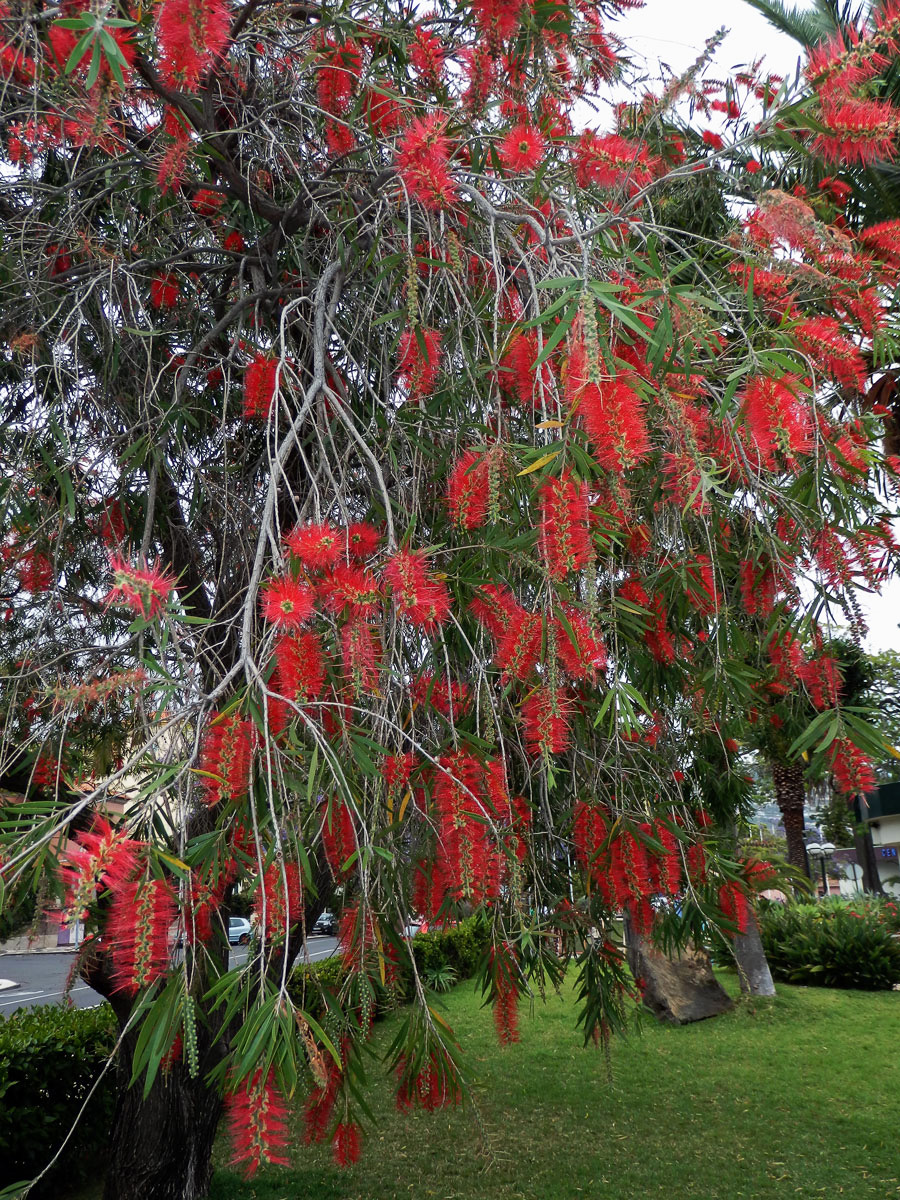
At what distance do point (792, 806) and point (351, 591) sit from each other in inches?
500

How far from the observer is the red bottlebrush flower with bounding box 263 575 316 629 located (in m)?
1.63

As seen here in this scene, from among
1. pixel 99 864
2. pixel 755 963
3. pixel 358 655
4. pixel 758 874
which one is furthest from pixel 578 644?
pixel 755 963

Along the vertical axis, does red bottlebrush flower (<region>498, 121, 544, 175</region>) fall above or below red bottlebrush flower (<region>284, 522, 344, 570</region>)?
above

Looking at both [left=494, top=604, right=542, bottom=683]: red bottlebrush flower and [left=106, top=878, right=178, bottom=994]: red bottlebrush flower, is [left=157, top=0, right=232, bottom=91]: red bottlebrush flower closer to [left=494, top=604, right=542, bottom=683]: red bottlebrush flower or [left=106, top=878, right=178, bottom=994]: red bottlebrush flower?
[left=494, top=604, right=542, bottom=683]: red bottlebrush flower

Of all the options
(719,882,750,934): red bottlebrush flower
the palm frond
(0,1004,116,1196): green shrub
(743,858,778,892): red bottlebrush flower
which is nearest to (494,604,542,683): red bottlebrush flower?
(719,882,750,934): red bottlebrush flower

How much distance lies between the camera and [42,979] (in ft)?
58.0

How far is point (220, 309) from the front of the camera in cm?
350

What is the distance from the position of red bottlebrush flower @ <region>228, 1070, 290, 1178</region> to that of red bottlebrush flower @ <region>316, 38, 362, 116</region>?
2452mm

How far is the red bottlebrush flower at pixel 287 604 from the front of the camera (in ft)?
5.33

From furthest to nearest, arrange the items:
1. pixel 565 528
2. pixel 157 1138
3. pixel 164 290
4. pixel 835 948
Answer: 1. pixel 835 948
2. pixel 157 1138
3. pixel 164 290
4. pixel 565 528

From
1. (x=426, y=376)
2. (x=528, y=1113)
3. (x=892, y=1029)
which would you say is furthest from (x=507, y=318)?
(x=892, y=1029)

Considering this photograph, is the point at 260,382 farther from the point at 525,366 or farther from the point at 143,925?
the point at 143,925

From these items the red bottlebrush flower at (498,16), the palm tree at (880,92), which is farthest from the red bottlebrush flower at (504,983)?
the palm tree at (880,92)

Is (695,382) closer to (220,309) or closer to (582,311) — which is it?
(582,311)
